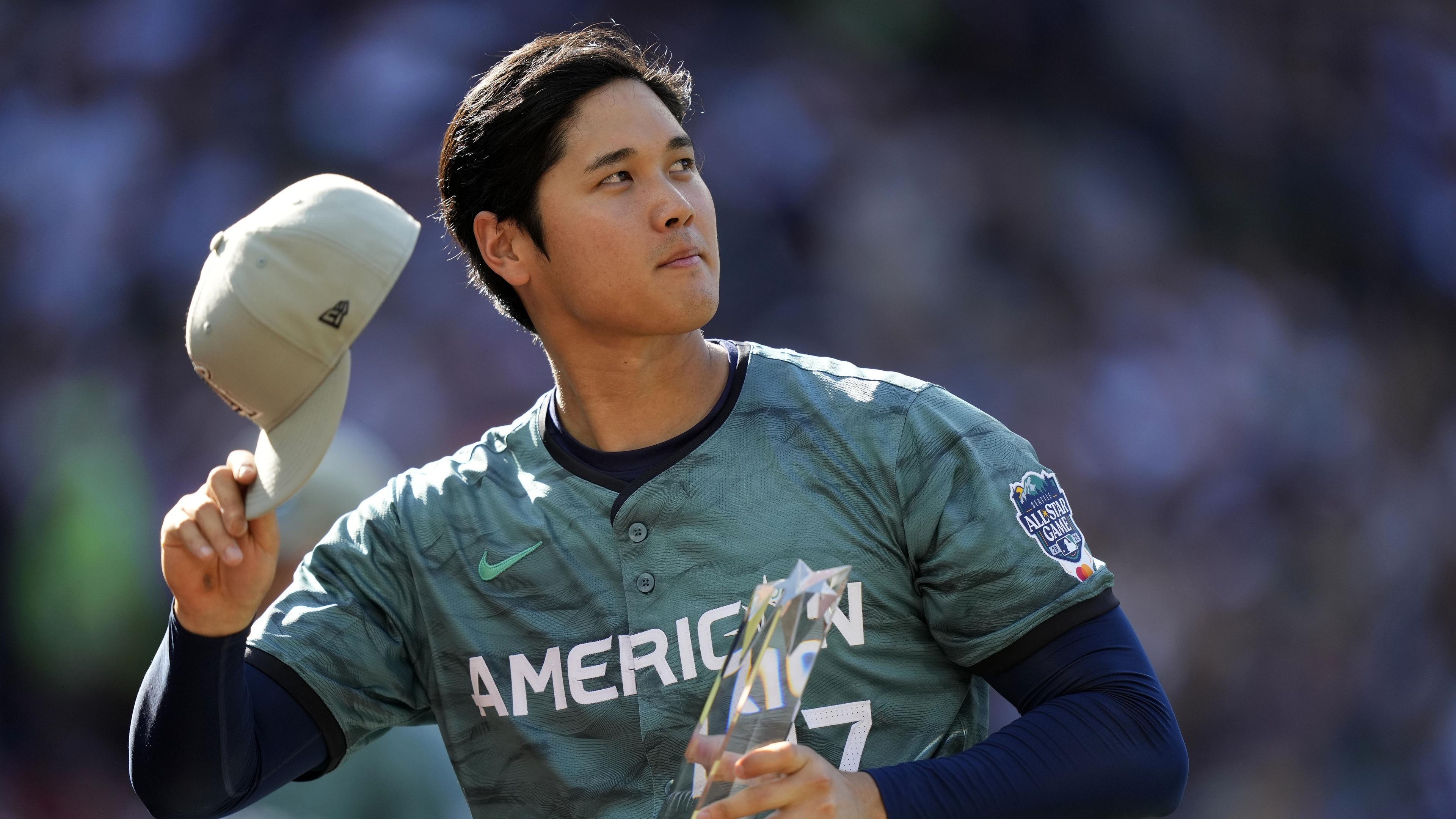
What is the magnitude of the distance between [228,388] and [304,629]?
487 mm

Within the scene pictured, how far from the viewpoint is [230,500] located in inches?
56.0

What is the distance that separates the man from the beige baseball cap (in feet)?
0.28

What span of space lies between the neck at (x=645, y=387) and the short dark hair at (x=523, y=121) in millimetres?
203

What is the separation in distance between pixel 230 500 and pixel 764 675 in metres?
0.61

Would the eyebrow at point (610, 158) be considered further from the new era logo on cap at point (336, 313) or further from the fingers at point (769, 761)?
the fingers at point (769, 761)

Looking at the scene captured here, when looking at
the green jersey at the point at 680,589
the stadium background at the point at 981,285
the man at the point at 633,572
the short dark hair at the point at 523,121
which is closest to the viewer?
the man at the point at 633,572

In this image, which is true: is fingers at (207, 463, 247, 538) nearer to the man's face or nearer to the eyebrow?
the man's face

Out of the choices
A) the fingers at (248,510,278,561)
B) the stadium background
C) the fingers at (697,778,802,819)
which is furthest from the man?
the stadium background

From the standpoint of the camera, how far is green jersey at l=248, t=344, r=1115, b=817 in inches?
64.7

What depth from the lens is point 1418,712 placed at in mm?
4305

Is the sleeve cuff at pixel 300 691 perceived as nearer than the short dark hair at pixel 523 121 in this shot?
Yes

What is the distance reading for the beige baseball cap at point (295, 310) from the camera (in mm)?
1366

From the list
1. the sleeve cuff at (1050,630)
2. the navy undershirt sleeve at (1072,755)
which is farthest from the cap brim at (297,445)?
the sleeve cuff at (1050,630)

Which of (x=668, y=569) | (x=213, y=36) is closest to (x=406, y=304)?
(x=213, y=36)
